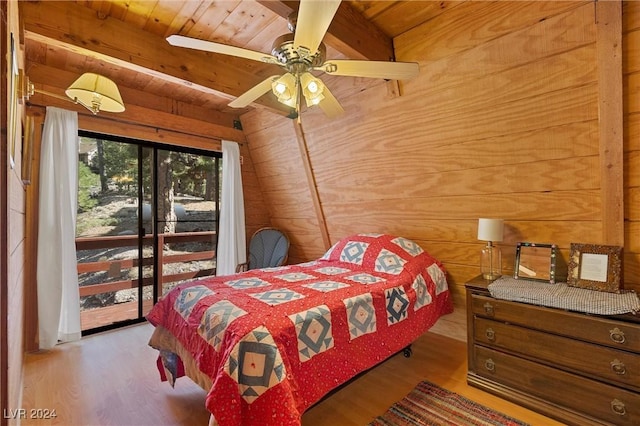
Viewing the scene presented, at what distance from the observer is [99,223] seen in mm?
3084

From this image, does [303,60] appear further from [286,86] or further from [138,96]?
[138,96]

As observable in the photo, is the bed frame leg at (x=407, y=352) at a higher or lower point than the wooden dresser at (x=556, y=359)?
lower

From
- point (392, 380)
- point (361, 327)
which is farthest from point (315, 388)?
point (392, 380)

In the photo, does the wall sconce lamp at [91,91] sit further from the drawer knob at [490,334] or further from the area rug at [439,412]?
the drawer knob at [490,334]

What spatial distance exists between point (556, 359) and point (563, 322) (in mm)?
224

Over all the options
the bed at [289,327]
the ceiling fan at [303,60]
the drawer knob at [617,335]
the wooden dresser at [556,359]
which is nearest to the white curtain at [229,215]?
the bed at [289,327]

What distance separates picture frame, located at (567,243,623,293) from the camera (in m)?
1.70

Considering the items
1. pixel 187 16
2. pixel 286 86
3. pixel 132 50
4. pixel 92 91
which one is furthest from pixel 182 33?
pixel 286 86

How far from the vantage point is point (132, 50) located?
204 centimetres

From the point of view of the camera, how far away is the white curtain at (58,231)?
251 centimetres

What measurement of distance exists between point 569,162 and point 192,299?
242cm

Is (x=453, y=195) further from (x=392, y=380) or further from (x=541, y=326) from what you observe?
(x=392, y=380)

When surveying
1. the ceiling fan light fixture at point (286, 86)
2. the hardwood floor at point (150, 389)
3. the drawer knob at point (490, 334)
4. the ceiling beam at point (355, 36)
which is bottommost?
the hardwood floor at point (150, 389)

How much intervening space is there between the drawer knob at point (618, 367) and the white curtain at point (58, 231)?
12.7 feet
